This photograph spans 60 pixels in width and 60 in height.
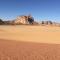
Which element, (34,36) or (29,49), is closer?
(29,49)

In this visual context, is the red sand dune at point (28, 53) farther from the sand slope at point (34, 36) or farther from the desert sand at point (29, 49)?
the sand slope at point (34, 36)

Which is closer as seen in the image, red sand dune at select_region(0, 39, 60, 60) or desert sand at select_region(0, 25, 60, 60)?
red sand dune at select_region(0, 39, 60, 60)

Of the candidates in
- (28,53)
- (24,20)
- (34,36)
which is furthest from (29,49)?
(24,20)

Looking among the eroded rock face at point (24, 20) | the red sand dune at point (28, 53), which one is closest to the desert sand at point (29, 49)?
the red sand dune at point (28, 53)

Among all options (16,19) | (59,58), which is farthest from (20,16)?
(59,58)

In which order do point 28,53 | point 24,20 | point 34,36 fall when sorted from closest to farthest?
point 28,53, point 34,36, point 24,20

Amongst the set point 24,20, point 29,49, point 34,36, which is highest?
point 24,20

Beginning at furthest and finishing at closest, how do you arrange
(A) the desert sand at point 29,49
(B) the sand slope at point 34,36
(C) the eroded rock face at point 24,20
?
(C) the eroded rock face at point 24,20 → (B) the sand slope at point 34,36 → (A) the desert sand at point 29,49

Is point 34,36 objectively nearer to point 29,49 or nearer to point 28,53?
point 29,49

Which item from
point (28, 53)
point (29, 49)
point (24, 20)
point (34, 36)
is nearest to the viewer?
point (28, 53)

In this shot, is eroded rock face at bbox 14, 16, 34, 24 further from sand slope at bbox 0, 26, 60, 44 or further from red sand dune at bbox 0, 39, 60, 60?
red sand dune at bbox 0, 39, 60, 60

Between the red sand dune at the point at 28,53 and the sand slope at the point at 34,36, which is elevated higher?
the red sand dune at the point at 28,53

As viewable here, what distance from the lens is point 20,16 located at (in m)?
105

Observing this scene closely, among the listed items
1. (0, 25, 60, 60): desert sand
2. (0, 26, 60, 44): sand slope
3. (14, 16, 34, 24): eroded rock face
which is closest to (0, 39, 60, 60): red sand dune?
(0, 25, 60, 60): desert sand
